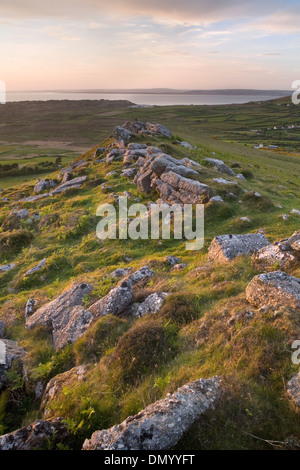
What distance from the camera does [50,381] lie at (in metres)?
8.62

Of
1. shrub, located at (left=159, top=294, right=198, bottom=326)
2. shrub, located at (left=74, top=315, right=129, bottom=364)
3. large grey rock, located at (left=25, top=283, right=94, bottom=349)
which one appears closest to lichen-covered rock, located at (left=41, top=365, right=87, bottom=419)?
shrub, located at (left=74, top=315, right=129, bottom=364)

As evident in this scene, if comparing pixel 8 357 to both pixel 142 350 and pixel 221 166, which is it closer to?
pixel 142 350

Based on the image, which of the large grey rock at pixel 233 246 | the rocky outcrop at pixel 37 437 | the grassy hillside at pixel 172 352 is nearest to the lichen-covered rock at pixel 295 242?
the grassy hillside at pixel 172 352

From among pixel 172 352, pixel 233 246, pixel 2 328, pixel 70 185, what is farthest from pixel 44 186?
pixel 172 352

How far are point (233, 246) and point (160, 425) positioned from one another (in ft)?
32.1

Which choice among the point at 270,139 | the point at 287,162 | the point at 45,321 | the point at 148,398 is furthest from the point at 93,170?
the point at 270,139

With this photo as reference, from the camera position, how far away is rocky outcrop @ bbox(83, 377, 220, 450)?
5.38 metres

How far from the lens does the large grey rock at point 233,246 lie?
1356cm

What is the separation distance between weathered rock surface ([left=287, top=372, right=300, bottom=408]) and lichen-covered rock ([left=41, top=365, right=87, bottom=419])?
5297 mm

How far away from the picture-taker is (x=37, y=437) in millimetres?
6125

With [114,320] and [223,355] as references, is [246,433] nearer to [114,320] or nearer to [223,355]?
[223,355]

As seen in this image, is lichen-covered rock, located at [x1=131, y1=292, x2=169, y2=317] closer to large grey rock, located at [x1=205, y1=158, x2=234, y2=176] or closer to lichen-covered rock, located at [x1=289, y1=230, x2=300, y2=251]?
lichen-covered rock, located at [x1=289, y1=230, x2=300, y2=251]

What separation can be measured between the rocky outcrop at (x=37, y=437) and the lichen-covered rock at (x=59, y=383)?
1239 mm
